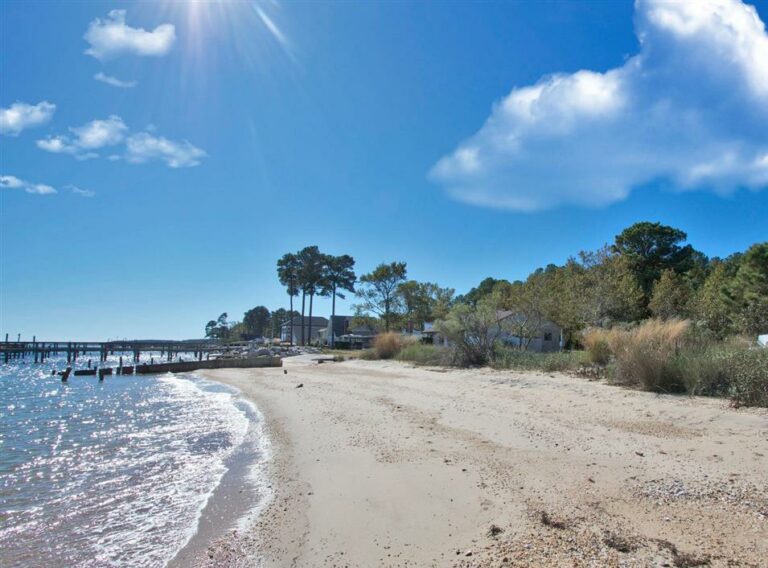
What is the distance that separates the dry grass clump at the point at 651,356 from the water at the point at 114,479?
9.26 metres

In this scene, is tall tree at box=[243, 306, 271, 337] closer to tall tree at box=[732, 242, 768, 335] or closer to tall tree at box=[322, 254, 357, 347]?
tall tree at box=[322, 254, 357, 347]

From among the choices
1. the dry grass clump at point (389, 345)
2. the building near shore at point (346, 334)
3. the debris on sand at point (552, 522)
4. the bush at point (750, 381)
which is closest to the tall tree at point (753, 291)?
the bush at point (750, 381)

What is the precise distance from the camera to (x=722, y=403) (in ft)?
30.2

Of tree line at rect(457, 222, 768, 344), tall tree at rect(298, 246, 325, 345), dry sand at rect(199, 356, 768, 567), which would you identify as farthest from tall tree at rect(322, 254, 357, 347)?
dry sand at rect(199, 356, 768, 567)

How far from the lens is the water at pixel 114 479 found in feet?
16.6

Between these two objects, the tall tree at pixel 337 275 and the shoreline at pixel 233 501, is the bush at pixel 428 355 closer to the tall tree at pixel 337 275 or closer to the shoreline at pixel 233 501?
the shoreline at pixel 233 501

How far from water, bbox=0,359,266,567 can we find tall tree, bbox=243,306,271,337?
13108 cm

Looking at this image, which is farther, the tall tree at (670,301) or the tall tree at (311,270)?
the tall tree at (311,270)

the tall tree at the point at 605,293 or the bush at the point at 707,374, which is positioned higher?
the tall tree at the point at 605,293

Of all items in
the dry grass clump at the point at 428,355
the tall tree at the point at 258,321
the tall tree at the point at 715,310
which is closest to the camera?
the dry grass clump at the point at 428,355

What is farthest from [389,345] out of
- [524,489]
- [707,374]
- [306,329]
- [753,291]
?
[306,329]

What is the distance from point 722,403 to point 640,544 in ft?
23.2

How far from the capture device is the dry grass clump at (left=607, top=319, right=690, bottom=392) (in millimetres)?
11086

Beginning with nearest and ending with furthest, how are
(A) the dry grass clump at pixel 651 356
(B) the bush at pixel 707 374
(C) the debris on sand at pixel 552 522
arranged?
1. (C) the debris on sand at pixel 552 522
2. (B) the bush at pixel 707 374
3. (A) the dry grass clump at pixel 651 356
